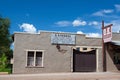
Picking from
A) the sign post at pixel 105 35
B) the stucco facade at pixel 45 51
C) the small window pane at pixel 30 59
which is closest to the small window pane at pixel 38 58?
the stucco facade at pixel 45 51

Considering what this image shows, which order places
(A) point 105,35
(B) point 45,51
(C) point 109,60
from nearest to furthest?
(B) point 45,51 < (A) point 105,35 < (C) point 109,60

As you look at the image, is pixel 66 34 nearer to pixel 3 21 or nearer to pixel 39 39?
pixel 39 39

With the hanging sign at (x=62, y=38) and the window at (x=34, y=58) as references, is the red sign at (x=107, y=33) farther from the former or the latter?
the window at (x=34, y=58)

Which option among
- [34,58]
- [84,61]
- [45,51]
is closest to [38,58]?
[34,58]

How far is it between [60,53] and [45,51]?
163 cm

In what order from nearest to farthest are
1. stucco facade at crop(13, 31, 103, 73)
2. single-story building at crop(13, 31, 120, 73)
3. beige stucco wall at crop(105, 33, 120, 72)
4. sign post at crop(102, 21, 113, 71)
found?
stucco facade at crop(13, 31, 103, 73) → single-story building at crop(13, 31, 120, 73) → sign post at crop(102, 21, 113, 71) → beige stucco wall at crop(105, 33, 120, 72)

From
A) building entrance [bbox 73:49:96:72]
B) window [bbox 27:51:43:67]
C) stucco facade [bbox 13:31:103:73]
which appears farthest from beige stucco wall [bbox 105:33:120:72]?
window [bbox 27:51:43:67]

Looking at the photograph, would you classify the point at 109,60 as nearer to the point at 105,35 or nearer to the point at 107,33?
the point at 105,35

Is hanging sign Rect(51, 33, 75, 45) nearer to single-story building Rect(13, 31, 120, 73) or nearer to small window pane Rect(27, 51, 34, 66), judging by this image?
single-story building Rect(13, 31, 120, 73)

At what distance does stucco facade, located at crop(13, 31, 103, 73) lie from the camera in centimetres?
2720

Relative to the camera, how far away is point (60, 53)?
28.2 meters

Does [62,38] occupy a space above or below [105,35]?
below

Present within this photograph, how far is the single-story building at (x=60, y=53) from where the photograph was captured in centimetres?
2731

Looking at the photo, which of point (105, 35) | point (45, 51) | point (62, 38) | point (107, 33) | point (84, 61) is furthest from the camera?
point (84, 61)
